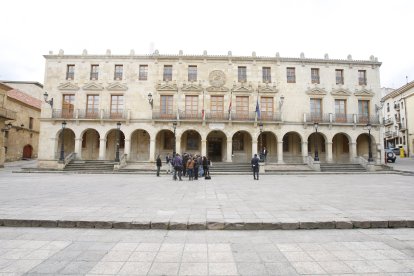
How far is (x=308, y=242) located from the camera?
13.6 feet

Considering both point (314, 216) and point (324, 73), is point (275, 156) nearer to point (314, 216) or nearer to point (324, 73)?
point (324, 73)

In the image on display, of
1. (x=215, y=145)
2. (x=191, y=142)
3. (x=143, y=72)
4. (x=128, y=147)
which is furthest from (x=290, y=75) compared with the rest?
(x=128, y=147)

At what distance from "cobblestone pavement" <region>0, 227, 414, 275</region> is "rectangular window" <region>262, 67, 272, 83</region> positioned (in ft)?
74.5

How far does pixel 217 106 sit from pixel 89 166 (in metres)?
14.1

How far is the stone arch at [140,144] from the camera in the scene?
25.8 meters

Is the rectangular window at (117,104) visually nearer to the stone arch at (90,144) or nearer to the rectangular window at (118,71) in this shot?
the rectangular window at (118,71)

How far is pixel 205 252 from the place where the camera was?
3.67 metres

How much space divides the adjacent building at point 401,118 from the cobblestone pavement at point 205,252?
40.3m

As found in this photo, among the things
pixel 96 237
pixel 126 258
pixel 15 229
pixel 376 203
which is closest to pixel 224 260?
pixel 126 258

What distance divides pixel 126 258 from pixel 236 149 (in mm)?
23360

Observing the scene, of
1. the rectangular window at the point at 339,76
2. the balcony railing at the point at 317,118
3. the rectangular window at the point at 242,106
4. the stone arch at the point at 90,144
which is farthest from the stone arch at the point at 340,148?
the stone arch at the point at 90,144

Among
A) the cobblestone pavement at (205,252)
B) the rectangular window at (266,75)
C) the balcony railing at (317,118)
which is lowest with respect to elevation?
the cobblestone pavement at (205,252)

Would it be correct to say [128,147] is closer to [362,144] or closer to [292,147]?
[292,147]

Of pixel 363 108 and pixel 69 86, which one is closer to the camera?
pixel 69 86
